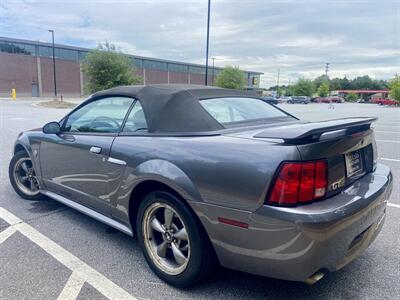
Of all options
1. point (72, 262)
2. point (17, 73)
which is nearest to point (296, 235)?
point (72, 262)

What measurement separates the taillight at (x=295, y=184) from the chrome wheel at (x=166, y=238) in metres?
0.81

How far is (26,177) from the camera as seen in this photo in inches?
179

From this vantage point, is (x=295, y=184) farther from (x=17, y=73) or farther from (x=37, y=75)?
(x=37, y=75)

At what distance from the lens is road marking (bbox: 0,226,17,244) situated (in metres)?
3.38

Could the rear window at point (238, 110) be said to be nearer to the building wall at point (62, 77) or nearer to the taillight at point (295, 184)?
the taillight at point (295, 184)

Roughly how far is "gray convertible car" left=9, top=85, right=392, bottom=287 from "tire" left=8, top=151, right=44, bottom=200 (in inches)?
45.4

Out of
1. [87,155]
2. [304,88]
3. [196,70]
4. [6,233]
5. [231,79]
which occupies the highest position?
[196,70]

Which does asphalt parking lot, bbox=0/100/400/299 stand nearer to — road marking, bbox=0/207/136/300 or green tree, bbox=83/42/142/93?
road marking, bbox=0/207/136/300

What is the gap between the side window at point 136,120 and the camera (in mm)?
2936

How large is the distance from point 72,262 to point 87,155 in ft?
3.26

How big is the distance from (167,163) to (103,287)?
1084mm

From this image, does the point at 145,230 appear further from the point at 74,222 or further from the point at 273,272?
the point at 74,222

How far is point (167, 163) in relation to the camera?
2496mm

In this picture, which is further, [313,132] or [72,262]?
[72,262]
